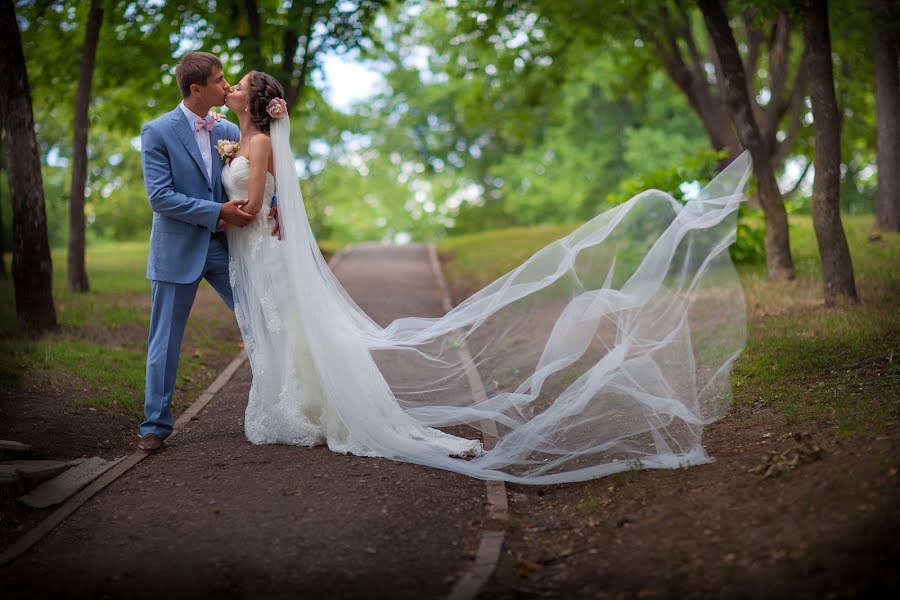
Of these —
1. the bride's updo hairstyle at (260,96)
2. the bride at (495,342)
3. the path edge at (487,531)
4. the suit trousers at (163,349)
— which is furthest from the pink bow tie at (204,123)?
the path edge at (487,531)

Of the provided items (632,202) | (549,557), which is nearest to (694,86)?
(632,202)

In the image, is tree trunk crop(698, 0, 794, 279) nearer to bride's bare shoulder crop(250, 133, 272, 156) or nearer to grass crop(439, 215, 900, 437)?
grass crop(439, 215, 900, 437)

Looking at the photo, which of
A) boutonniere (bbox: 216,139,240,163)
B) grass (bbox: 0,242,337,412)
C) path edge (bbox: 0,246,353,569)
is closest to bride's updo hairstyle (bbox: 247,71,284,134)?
boutonniere (bbox: 216,139,240,163)

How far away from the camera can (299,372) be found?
22.0ft

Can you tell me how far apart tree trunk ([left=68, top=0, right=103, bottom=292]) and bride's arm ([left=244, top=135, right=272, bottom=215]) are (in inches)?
314

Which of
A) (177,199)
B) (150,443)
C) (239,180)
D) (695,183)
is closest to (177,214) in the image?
(177,199)

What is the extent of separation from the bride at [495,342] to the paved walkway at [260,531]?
0.36m

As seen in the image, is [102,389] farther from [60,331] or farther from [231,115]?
[231,115]

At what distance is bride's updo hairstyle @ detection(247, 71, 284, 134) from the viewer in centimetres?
649

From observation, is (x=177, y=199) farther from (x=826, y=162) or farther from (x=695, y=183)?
(x=695, y=183)

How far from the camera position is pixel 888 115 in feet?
47.5

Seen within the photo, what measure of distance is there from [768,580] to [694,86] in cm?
1557

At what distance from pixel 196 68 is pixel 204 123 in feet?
1.35

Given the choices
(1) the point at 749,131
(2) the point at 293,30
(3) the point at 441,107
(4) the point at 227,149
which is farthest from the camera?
(3) the point at 441,107
